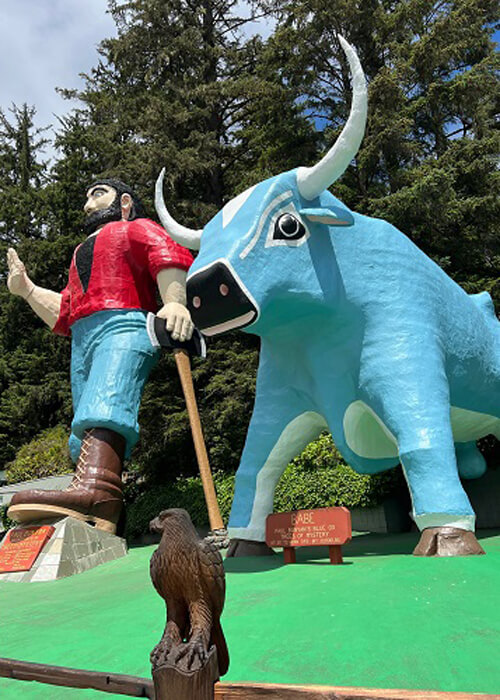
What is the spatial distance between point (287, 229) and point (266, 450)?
6.67 ft

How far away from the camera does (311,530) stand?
14.8 ft

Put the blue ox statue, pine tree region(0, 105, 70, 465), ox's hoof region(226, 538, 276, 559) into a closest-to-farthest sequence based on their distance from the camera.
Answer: the blue ox statue → ox's hoof region(226, 538, 276, 559) → pine tree region(0, 105, 70, 465)

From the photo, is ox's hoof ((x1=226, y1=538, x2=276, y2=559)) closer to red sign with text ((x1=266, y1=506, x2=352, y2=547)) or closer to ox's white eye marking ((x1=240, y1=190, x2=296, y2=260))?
red sign with text ((x1=266, y1=506, x2=352, y2=547))

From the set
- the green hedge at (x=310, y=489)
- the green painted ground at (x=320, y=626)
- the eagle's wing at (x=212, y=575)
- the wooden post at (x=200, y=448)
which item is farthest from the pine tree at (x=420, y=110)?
the eagle's wing at (x=212, y=575)

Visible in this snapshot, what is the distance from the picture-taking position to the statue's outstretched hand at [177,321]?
22.7 ft

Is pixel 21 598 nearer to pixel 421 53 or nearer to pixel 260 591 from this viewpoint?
pixel 260 591

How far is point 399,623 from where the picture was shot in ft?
8.78

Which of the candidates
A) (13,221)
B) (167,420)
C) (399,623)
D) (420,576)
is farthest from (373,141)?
(13,221)

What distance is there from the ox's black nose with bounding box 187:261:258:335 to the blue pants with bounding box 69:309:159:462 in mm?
2536

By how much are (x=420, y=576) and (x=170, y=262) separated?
15.7ft

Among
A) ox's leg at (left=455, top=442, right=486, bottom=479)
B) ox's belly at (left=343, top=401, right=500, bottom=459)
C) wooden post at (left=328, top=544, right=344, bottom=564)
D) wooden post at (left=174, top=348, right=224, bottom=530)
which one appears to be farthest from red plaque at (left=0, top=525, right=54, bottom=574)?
ox's leg at (left=455, top=442, right=486, bottom=479)

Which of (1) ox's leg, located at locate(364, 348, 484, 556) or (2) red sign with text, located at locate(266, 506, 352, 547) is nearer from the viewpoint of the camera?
(1) ox's leg, located at locate(364, 348, 484, 556)

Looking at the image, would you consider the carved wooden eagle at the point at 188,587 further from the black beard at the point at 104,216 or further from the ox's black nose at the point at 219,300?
the black beard at the point at 104,216

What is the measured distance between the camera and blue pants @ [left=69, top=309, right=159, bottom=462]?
260 inches
